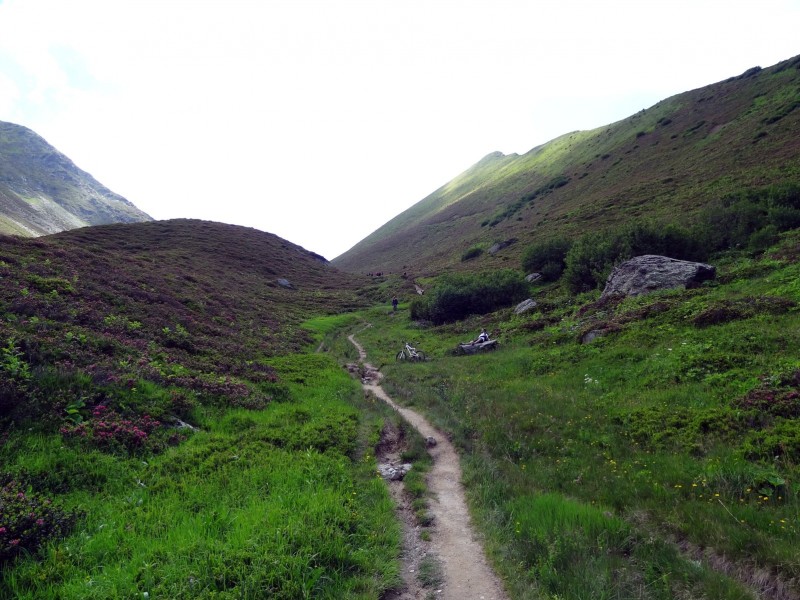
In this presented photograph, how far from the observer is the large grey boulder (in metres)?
20.5

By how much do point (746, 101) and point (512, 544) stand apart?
7892 centimetres

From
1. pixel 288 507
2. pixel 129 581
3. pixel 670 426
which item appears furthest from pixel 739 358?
pixel 129 581

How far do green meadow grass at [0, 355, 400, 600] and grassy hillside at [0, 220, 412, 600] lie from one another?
3 cm

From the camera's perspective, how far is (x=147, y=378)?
1248 cm

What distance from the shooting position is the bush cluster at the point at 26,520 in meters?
5.74

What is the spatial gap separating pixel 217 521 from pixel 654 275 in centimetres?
2281

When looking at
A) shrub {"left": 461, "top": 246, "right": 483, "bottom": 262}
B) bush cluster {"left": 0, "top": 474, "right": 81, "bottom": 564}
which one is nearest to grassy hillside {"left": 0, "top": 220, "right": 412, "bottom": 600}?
bush cluster {"left": 0, "top": 474, "right": 81, "bottom": 564}

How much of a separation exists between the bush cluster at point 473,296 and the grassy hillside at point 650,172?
13419mm

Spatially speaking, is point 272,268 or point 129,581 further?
point 272,268

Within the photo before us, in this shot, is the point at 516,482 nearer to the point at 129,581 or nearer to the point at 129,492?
the point at 129,581

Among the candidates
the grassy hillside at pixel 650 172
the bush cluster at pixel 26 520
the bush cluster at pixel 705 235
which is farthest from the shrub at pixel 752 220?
the bush cluster at pixel 26 520

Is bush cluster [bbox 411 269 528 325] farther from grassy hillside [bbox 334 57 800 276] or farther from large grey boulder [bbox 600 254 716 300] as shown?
grassy hillside [bbox 334 57 800 276]

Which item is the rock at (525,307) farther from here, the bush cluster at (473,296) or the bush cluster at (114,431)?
the bush cluster at (114,431)

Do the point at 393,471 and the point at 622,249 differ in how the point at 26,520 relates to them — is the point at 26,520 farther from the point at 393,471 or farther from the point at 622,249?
the point at 622,249
